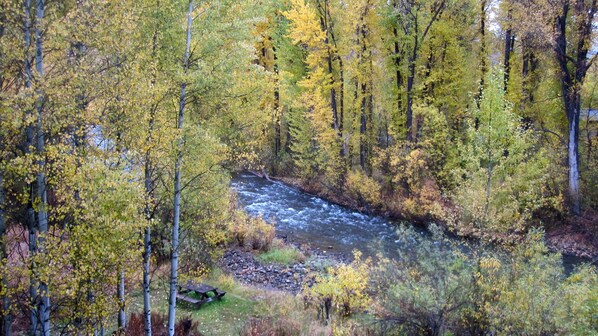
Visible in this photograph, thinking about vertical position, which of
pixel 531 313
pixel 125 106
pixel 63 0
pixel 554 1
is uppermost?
pixel 554 1

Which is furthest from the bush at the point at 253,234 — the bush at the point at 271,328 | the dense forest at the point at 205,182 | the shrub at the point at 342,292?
the bush at the point at 271,328

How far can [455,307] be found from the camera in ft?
27.6

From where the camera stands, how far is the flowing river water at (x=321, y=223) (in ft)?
56.8

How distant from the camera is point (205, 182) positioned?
9125 millimetres

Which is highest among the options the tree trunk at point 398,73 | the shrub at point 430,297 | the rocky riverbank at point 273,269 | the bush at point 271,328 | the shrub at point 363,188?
the tree trunk at point 398,73

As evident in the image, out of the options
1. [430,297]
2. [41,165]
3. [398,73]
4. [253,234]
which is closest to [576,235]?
[398,73]

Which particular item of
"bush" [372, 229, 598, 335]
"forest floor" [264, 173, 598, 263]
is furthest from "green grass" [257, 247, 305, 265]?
"forest floor" [264, 173, 598, 263]

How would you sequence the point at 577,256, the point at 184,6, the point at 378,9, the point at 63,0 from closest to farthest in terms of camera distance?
the point at 63,0 → the point at 184,6 → the point at 577,256 → the point at 378,9

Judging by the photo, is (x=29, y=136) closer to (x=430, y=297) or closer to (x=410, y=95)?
(x=430, y=297)

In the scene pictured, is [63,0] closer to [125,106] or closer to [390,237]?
[125,106]

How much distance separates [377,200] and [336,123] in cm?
490

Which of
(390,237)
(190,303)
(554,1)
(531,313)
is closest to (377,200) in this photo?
(390,237)

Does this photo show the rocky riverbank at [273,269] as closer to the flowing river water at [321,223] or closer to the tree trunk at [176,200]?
the flowing river water at [321,223]

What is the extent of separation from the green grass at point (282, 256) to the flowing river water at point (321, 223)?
1.45 meters
